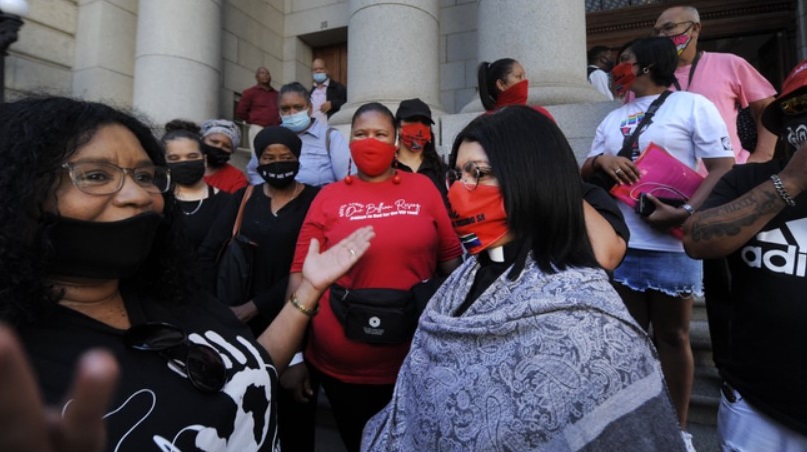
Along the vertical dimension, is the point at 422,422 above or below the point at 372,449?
above

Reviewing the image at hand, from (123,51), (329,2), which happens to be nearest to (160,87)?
(123,51)

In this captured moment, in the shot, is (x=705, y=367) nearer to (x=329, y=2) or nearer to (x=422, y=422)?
(x=422, y=422)

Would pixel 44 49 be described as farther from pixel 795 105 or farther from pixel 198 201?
pixel 795 105

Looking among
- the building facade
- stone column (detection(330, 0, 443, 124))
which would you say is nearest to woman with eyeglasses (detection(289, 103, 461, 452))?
the building facade

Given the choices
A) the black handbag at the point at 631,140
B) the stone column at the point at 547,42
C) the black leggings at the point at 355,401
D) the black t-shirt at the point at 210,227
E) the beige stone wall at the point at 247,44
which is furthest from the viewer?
the beige stone wall at the point at 247,44

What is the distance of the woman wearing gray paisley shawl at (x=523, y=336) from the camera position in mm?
1355

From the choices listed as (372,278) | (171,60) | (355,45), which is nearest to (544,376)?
(372,278)

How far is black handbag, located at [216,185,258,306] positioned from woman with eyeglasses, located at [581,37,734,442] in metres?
2.16

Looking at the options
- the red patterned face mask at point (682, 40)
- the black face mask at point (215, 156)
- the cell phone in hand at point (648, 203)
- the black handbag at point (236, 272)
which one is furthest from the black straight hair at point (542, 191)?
the black face mask at point (215, 156)

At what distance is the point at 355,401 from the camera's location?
2527 millimetres

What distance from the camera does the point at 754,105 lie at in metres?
3.37

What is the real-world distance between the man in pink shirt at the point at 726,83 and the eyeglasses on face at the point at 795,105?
1.53 metres

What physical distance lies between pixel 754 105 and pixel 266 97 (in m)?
7.04

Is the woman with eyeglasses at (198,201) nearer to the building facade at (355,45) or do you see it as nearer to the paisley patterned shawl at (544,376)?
the building facade at (355,45)
